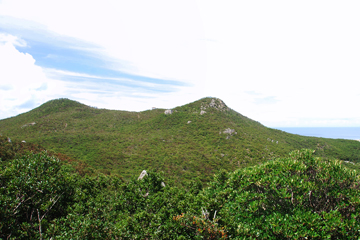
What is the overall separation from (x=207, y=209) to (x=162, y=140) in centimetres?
8449

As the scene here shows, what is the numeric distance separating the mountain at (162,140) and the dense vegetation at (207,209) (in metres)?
39.5

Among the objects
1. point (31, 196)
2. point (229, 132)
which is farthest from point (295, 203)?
point (229, 132)

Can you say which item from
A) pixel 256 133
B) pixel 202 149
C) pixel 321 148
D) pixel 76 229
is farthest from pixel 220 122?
pixel 76 229

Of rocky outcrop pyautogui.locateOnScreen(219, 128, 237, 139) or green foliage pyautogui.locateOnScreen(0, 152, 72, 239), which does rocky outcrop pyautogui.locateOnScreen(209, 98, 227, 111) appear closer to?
rocky outcrop pyautogui.locateOnScreen(219, 128, 237, 139)

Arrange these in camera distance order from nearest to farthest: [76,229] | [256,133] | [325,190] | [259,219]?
[76,229] < [259,219] < [325,190] < [256,133]

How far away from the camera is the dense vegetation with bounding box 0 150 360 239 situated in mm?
7914

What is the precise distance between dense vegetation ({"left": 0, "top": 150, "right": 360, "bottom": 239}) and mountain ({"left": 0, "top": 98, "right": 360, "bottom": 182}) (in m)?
39.5

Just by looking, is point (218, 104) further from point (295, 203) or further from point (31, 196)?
point (31, 196)

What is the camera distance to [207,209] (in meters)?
9.50

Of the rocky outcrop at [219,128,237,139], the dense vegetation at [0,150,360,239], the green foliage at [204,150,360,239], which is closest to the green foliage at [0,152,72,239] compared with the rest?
the dense vegetation at [0,150,360,239]

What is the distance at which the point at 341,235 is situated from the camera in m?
8.27

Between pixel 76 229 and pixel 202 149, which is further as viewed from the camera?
pixel 202 149

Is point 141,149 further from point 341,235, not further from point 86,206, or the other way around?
point 341,235

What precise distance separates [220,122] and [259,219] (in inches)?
4236
